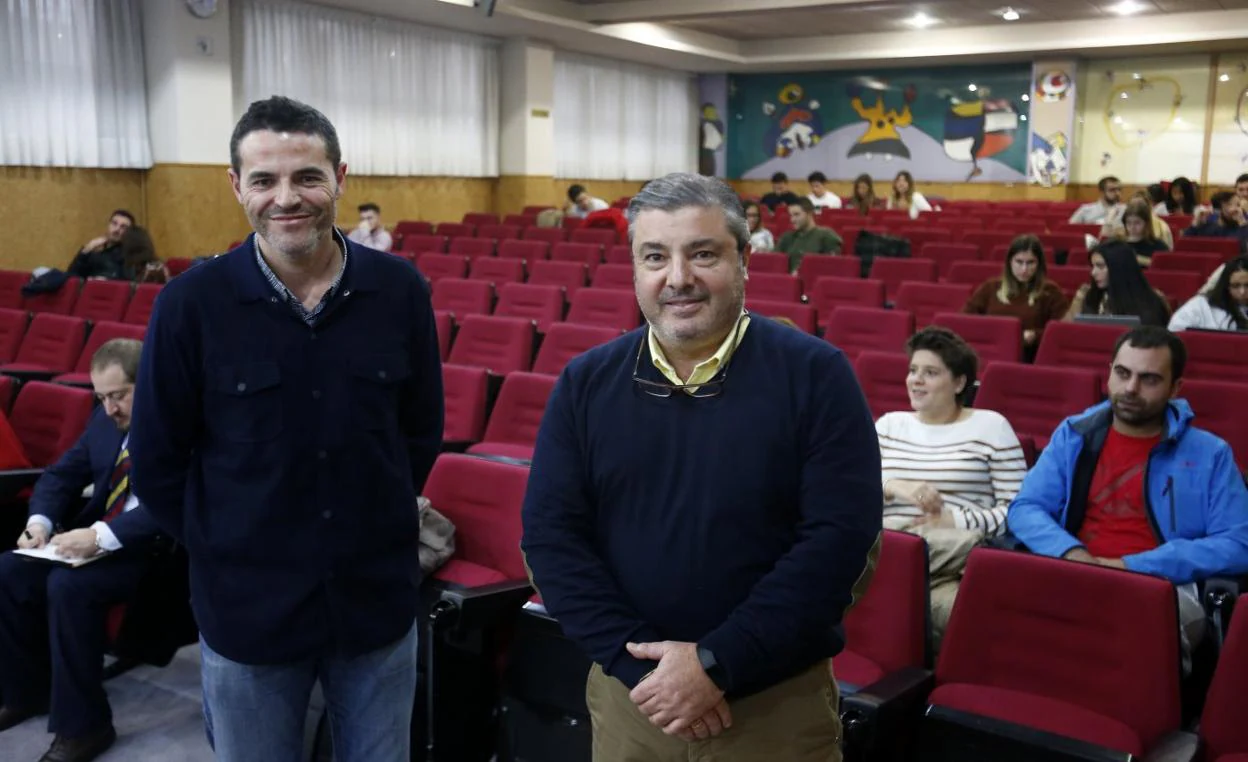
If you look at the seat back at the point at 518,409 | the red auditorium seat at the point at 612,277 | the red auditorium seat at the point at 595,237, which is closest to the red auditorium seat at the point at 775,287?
the red auditorium seat at the point at 612,277

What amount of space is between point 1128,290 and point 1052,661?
379cm

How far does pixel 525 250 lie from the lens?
9734mm

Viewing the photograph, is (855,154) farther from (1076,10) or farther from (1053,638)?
(1053,638)

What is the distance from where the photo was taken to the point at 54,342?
239 inches

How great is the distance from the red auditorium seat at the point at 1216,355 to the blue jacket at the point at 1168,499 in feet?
6.84

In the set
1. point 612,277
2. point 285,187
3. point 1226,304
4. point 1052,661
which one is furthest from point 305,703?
point 612,277

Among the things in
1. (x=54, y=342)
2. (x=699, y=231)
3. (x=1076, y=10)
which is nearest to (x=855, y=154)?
(x=1076, y=10)

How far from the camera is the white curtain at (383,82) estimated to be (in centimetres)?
1265

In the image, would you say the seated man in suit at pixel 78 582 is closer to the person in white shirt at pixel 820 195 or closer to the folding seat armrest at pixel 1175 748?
the folding seat armrest at pixel 1175 748

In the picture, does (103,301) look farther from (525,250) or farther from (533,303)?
(525,250)

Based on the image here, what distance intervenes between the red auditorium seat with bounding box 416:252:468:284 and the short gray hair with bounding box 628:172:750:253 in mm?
7473

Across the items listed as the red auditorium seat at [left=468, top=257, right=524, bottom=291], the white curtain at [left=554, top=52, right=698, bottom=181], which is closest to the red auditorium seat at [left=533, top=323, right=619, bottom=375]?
the red auditorium seat at [left=468, top=257, right=524, bottom=291]

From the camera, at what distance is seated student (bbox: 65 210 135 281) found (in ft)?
28.1

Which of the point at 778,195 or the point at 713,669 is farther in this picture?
the point at 778,195
